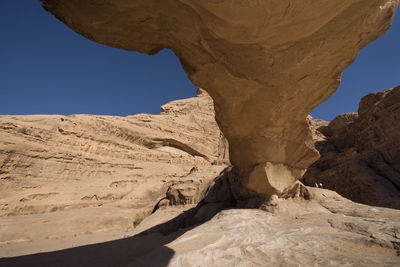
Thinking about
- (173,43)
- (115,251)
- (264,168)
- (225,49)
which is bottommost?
(115,251)

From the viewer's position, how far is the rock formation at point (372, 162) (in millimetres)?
10273

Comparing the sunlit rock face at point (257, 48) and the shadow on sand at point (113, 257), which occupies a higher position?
the sunlit rock face at point (257, 48)

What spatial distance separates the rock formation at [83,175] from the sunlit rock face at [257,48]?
14.7 ft

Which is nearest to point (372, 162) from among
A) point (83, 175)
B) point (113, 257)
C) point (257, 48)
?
point (257, 48)

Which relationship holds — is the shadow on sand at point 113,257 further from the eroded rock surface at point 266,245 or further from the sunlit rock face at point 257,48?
the sunlit rock face at point 257,48

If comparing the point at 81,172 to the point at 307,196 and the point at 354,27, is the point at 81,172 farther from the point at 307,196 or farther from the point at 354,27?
the point at 354,27

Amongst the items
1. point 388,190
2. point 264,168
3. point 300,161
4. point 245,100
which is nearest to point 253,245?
point 264,168

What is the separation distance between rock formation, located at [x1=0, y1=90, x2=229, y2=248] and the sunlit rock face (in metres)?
4.49

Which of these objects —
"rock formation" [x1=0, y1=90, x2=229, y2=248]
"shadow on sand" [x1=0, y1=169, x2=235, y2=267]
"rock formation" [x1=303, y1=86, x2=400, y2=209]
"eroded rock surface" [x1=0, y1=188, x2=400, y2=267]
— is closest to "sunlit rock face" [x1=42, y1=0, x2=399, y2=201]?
"eroded rock surface" [x1=0, y1=188, x2=400, y2=267]

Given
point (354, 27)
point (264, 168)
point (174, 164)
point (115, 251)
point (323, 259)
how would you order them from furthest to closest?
point (174, 164) → point (264, 168) → point (115, 251) → point (354, 27) → point (323, 259)

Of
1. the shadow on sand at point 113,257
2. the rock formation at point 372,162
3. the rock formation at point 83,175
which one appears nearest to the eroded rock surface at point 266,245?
the shadow on sand at point 113,257

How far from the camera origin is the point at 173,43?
4141mm

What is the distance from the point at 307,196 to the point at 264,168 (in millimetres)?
1767

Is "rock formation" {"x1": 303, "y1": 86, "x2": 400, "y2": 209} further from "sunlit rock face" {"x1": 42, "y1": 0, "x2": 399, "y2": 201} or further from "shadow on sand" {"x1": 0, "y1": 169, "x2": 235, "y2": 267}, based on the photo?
"shadow on sand" {"x1": 0, "y1": 169, "x2": 235, "y2": 267}
